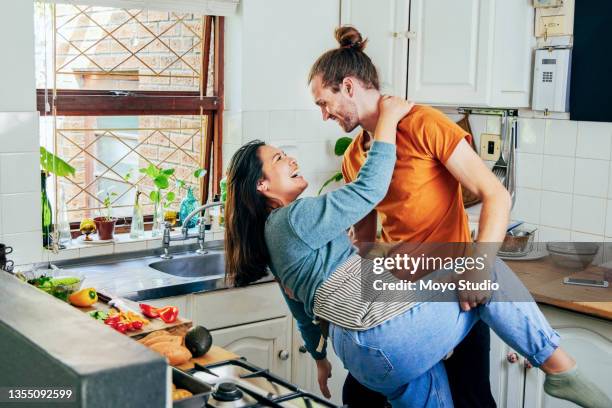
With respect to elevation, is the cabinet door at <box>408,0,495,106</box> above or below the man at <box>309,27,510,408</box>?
above

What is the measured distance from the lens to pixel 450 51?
354 centimetres

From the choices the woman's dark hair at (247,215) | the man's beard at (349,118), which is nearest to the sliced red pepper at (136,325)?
the woman's dark hair at (247,215)

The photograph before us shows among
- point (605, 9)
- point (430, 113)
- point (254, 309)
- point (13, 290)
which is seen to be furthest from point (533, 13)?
point (13, 290)

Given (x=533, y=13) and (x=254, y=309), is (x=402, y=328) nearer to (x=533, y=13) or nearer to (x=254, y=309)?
(x=254, y=309)

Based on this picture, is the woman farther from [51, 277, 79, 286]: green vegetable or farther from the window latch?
the window latch

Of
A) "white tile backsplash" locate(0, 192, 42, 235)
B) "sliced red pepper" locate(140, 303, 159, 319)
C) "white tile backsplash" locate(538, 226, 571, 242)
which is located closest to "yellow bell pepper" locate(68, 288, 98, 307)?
"sliced red pepper" locate(140, 303, 159, 319)

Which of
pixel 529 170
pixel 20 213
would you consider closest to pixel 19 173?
pixel 20 213

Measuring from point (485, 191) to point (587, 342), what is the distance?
1078 mm

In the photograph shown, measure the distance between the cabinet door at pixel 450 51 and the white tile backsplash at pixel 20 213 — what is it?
172 centimetres

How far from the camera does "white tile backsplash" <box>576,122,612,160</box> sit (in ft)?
11.0

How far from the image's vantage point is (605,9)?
10.9 ft

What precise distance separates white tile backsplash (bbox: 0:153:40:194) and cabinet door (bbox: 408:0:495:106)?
5.53 ft

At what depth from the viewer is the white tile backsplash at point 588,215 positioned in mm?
3379

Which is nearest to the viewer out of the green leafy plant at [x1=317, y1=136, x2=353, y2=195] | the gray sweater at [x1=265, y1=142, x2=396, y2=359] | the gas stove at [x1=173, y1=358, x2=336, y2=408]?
the gas stove at [x1=173, y1=358, x2=336, y2=408]
